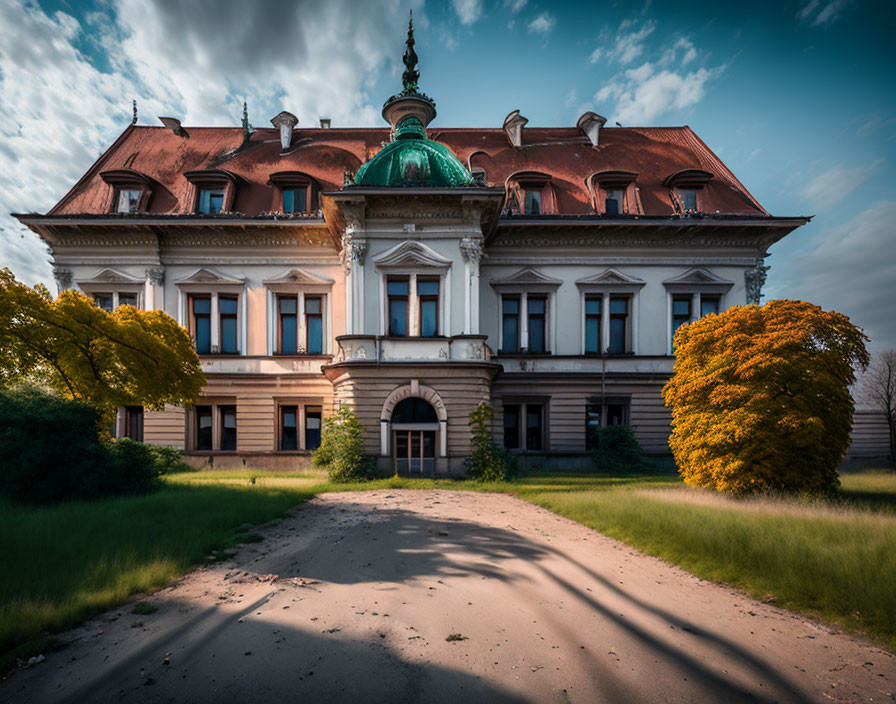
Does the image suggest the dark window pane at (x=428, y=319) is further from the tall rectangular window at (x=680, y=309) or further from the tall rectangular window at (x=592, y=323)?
the tall rectangular window at (x=680, y=309)

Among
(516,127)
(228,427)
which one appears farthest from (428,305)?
(516,127)

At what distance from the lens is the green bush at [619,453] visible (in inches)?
676

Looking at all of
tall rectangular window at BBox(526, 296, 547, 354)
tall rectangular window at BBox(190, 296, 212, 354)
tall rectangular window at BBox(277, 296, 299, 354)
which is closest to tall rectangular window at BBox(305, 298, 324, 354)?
tall rectangular window at BBox(277, 296, 299, 354)

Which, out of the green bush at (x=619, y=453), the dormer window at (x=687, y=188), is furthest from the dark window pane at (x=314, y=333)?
the dormer window at (x=687, y=188)

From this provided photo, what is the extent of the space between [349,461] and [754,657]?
40.2 ft

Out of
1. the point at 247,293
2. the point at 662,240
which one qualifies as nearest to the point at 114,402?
the point at 247,293

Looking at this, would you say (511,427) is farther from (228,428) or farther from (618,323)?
(228,428)

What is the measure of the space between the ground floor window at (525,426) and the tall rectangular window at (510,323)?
2.70 meters

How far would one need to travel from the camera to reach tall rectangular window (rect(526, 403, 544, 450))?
19.1 metres

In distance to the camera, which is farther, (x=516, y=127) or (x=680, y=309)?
(x=516, y=127)

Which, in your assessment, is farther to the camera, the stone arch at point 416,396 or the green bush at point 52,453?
the stone arch at point 416,396

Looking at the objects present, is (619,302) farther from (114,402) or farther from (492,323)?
(114,402)

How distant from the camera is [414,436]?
15477 mm

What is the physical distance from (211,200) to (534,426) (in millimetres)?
18393
